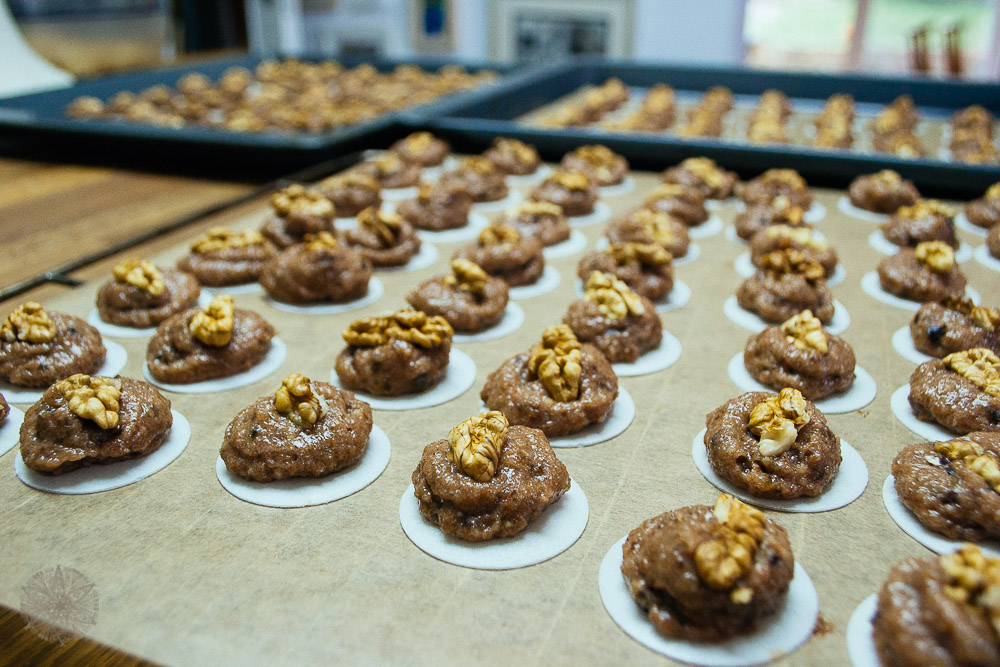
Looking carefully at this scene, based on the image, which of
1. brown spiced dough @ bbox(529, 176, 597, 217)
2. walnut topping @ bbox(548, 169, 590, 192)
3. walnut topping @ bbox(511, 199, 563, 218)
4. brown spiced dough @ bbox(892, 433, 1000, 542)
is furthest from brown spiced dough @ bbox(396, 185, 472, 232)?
brown spiced dough @ bbox(892, 433, 1000, 542)

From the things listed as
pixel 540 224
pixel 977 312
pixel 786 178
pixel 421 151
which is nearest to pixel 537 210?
pixel 540 224

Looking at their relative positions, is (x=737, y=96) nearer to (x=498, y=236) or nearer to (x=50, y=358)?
(x=498, y=236)

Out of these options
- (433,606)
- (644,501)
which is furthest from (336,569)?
(644,501)

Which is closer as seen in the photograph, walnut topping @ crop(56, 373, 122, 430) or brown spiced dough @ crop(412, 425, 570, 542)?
brown spiced dough @ crop(412, 425, 570, 542)

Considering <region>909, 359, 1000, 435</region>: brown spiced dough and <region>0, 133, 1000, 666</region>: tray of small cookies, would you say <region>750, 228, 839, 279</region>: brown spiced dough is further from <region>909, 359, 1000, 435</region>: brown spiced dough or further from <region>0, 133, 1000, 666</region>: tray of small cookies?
<region>909, 359, 1000, 435</region>: brown spiced dough

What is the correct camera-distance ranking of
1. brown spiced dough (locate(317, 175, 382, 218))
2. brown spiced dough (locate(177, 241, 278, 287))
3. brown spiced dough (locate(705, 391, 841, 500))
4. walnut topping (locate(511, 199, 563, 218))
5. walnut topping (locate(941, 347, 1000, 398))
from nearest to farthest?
brown spiced dough (locate(705, 391, 841, 500)), walnut topping (locate(941, 347, 1000, 398)), brown spiced dough (locate(177, 241, 278, 287)), walnut topping (locate(511, 199, 563, 218)), brown spiced dough (locate(317, 175, 382, 218))

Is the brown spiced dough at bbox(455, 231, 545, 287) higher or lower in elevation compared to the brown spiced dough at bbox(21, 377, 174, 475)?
higher

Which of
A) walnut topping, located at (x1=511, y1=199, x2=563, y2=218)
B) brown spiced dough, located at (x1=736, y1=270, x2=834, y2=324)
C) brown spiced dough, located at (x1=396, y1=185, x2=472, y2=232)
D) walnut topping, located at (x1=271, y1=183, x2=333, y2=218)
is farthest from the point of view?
brown spiced dough, located at (x1=396, y1=185, x2=472, y2=232)
